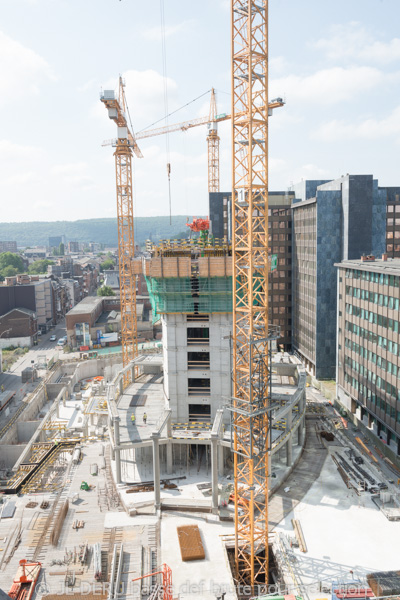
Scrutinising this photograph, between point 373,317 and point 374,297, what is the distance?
8.61 ft

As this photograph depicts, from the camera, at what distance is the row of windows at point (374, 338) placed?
5516 centimetres

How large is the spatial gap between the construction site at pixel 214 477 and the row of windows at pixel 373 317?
37.6 ft

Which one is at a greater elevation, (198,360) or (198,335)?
(198,335)

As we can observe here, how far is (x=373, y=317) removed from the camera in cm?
6025

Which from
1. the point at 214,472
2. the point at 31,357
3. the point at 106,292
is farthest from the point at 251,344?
the point at 106,292

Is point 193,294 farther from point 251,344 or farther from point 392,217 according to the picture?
point 392,217

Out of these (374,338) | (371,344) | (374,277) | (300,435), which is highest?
(374,277)

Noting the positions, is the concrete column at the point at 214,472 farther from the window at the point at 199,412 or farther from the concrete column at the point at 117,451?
the concrete column at the point at 117,451

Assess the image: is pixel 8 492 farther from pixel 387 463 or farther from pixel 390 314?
pixel 390 314

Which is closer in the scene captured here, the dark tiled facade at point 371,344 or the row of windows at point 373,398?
the dark tiled facade at point 371,344

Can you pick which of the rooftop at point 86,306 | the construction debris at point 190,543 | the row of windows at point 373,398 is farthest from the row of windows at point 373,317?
the rooftop at point 86,306

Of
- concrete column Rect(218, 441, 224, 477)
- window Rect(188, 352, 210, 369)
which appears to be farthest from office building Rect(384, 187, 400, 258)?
concrete column Rect(218, 441, 224, 477)

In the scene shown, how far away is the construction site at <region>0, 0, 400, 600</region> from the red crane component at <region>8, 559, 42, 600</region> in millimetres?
126

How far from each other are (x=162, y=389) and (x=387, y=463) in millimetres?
30083
